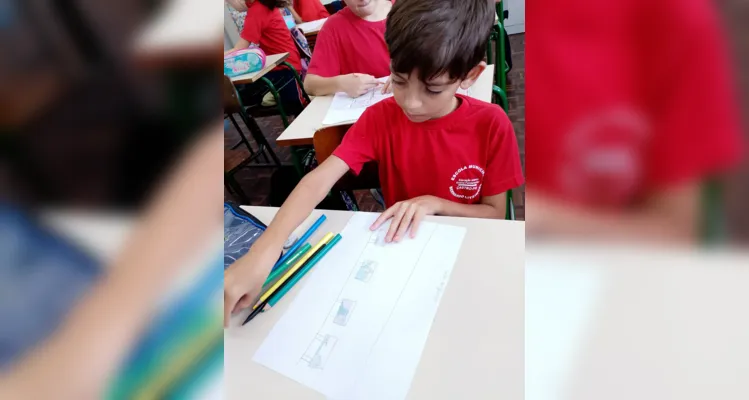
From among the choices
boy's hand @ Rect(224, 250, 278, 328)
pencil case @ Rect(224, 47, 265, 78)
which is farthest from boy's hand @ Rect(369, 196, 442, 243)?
pencil case @ Rect(224, 47, 265, 78)

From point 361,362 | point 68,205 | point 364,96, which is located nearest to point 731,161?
point 68,205

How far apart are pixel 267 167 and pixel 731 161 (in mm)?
2871

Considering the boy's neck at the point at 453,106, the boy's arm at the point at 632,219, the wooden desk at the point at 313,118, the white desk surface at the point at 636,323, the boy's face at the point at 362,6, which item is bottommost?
the wooden desk at the point at 313,118

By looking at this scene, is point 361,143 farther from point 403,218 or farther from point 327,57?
point 327,57

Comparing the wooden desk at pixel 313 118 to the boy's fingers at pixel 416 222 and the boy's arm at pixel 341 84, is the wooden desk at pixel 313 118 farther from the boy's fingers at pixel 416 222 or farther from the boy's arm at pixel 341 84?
the boy's fingers at pixel 416 222

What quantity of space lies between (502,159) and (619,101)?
3.01ft

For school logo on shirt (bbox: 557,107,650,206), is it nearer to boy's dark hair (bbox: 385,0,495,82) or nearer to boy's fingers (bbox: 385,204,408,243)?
boy's fingers (bbox: 385,204,408,243)

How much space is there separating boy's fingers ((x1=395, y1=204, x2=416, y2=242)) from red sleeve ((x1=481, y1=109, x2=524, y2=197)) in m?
0.30

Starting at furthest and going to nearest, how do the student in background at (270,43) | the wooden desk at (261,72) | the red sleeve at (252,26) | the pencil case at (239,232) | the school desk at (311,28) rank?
1. the school desk at (311,28)
2. the red sleeve at (252,26)
3. the student in background at (270,43)
4. the wooden desk at (261,72)
5. the pencil case at (239,232)

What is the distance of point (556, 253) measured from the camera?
0.12 m

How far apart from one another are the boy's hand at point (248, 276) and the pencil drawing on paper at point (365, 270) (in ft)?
0.50

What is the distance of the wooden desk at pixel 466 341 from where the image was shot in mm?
508

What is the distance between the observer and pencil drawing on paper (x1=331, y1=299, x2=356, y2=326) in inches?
24.0

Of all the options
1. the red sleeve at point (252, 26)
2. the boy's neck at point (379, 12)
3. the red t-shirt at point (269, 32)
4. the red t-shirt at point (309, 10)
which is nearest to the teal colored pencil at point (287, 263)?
the boy's neck at point (379, 12)
